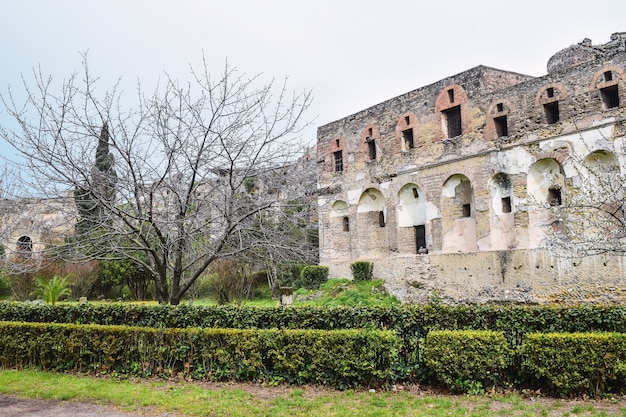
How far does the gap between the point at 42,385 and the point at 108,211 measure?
10.0 ft

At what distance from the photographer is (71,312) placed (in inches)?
424

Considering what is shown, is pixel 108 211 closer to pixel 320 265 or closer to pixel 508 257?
pixel 508 257

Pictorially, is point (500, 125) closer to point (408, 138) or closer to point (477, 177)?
point (477, 177)

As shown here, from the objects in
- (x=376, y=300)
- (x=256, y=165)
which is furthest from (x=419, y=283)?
(x=256, y=165)

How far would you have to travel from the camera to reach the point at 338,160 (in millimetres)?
29984

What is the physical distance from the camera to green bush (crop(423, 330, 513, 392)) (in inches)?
301

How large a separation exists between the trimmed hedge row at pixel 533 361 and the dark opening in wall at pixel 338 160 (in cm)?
2211

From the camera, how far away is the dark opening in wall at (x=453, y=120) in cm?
2419

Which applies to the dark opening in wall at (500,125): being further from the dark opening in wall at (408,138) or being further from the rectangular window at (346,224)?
the rectangular window at (346,224)

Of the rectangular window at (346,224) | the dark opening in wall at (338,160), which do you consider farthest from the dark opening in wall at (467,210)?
the dark opening in wall at (338,160)

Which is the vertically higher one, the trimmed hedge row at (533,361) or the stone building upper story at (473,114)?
the stone building upper story at (473,114)

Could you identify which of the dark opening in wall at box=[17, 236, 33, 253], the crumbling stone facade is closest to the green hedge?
the dark opening in wall at box=[17, 236, 33, 253]

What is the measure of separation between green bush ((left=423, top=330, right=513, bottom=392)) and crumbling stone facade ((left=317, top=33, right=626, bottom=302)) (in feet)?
20.2

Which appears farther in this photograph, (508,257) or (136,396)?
(508,257)
